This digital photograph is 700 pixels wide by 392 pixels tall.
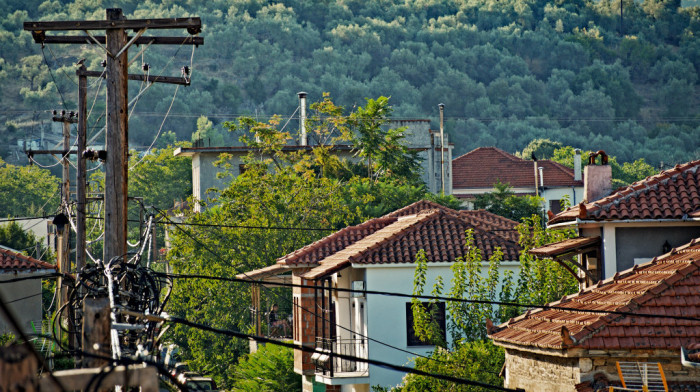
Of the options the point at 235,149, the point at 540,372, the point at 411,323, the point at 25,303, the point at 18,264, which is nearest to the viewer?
Result: the point at 540,372

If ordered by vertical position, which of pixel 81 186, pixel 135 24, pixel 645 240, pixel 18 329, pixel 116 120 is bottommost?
pixel 18 329

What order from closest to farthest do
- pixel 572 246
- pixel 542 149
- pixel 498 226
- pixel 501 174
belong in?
pixel 572 246 < pixel 498 226 < pixel 501 174 < pixel 542 149

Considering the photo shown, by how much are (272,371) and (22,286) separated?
9.47 metres

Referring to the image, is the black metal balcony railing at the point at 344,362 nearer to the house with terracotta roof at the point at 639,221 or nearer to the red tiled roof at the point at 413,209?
the red tiled roof at the point at 413,209

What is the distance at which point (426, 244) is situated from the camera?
32.4m

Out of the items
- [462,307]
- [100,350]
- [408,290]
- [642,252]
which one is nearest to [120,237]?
[100,350]

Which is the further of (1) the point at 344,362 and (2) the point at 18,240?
(2) the point at 18,240

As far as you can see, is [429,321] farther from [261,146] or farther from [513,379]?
[261,146]

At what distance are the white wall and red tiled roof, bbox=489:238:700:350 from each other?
1166 cm

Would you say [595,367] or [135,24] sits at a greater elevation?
[135,24]

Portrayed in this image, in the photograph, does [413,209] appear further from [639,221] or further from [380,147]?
[639,221]

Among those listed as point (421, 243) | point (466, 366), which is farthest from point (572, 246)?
point (421, 243)

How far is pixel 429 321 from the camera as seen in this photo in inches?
1184

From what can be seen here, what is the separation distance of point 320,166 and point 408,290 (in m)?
25.1
